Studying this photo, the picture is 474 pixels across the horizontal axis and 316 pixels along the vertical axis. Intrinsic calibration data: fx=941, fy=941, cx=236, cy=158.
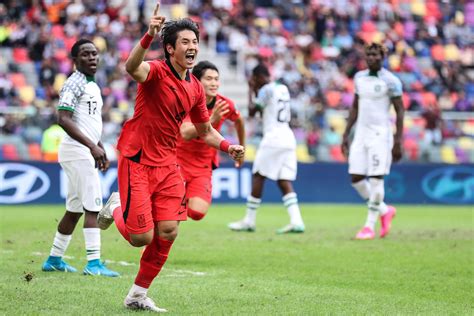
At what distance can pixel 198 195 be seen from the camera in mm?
12617

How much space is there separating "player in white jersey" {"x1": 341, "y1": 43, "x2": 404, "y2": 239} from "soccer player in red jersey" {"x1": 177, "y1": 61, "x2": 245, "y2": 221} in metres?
2.83

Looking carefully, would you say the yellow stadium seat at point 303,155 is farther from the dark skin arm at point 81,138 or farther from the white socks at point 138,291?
the white socks at point 138,291

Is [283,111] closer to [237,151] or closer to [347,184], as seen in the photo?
[237,151]

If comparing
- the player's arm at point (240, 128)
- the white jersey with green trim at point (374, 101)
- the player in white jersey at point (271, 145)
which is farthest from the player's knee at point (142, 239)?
the player in white jersey at point (271, 145)

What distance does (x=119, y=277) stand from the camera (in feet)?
33.7

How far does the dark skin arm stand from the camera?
968 centimetres

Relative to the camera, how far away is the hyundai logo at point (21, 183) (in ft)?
71.8

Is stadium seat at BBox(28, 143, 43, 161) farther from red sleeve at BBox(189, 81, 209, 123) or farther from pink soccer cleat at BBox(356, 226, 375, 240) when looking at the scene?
red sleeve at BBox(189, 81, 209, 123)

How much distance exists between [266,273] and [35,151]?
41.9 ft

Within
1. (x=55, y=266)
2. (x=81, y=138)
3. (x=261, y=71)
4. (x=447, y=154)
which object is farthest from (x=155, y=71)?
(x=447, y=154)

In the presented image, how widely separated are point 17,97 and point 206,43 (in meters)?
7.82

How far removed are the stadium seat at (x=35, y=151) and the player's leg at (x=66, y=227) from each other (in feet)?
39.4

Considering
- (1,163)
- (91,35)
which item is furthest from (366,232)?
(91,35)

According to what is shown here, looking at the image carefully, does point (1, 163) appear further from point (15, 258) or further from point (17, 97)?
point (15, 258)
